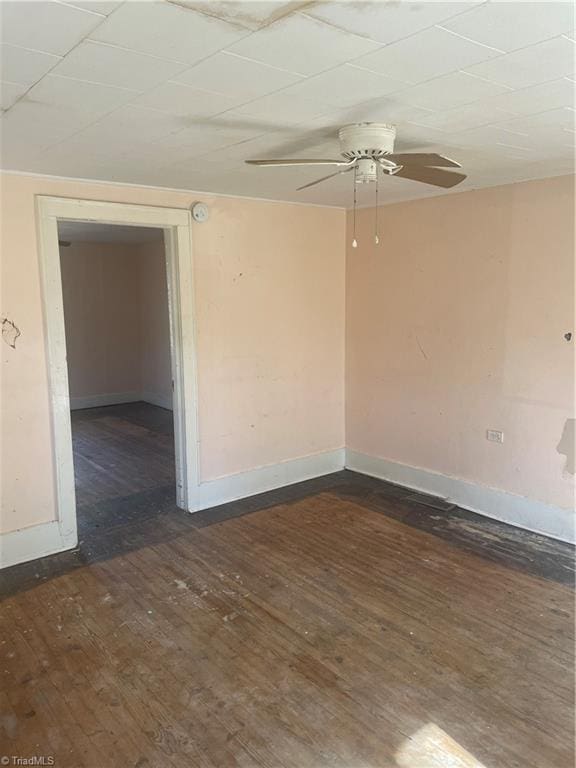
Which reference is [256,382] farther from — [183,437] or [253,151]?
[253,151]

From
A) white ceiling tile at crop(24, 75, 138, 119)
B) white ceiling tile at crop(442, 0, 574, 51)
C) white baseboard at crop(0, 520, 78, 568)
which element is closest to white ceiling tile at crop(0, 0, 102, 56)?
white ceiling tile at crop(24, 75, 138, 119)

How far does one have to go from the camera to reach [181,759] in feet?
6.37

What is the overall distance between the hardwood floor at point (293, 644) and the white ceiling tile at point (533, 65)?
2.32 m

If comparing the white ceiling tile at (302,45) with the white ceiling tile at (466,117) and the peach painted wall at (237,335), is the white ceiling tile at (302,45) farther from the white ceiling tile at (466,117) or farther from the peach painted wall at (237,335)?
the peach painted wall at (237,335)

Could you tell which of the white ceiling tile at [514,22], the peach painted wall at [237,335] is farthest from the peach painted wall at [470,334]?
the white ceiling tile at [514,22]

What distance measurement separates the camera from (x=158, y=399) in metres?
7.96

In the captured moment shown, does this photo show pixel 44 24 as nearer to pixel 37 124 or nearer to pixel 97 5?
pixel 97 5

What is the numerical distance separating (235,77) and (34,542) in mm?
2935

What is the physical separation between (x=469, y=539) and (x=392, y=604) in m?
0.99

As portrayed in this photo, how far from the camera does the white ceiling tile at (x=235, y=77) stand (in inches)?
65.0

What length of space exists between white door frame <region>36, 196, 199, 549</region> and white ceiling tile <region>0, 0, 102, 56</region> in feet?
6.25

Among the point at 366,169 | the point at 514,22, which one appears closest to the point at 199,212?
the point at 366,169

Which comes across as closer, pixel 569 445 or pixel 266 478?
pixel 569 445

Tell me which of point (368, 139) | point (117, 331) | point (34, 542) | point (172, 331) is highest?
point (368, 139)
